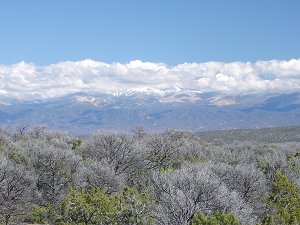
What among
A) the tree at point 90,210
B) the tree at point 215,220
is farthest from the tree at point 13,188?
the tree at point 215,220

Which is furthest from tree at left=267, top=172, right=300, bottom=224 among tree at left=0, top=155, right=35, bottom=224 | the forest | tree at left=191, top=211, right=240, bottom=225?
tree at left=0, top=155, right=35, bottom=224

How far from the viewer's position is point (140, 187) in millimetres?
44312

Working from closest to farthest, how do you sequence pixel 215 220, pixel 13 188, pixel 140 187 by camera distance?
1. pixel 215 220
2. pixel 13 188
3. pixel 140 187

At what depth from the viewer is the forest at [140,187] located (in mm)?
27125

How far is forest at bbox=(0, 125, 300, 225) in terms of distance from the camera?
27.1 meters

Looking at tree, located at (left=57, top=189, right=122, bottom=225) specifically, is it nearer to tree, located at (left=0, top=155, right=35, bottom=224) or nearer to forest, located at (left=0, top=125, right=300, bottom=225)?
forest, located at (left=0, top=125, right=300, bottom=225)

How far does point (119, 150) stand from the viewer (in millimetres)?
59031

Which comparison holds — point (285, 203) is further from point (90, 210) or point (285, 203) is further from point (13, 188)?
point (13, 188)

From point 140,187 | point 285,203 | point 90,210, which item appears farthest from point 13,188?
point 285,203

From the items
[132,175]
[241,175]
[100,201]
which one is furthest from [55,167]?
[100,201]

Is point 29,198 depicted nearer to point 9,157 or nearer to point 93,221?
point 9,157

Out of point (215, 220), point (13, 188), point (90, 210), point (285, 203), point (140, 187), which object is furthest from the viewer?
point (140, 187)

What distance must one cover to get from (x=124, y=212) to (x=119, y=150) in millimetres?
32593

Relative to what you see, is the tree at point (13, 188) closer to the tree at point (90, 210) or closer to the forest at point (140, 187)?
the forest at point (140, 187)
